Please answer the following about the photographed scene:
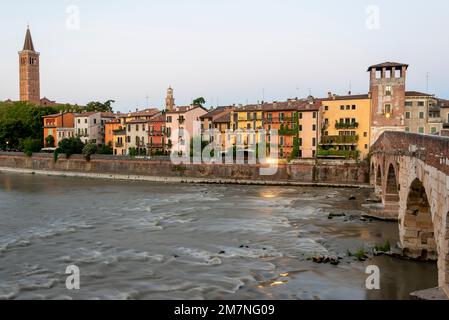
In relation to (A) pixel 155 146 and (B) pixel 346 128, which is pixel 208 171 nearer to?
(A) pixel 155 146

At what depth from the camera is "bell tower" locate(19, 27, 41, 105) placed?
131250 mm

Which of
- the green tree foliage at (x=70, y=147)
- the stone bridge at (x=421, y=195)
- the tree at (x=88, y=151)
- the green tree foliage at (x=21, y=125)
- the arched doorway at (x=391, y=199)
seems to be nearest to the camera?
the stone bridge at (x=421, y=195)

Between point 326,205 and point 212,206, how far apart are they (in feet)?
29.4

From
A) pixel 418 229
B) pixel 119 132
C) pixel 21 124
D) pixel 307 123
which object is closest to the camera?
pixel 418 229

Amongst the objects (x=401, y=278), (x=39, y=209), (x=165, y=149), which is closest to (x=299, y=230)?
(x=401, y=278)

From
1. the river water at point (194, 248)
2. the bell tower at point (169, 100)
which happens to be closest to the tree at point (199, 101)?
the bell tower at point (169, 100)

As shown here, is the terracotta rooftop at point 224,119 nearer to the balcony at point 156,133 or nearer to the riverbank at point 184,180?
the balcony at point 156,133

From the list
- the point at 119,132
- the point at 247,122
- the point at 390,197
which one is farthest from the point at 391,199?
the point at 119,132

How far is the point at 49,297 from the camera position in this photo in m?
16.4

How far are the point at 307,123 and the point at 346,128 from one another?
4786 millimetres

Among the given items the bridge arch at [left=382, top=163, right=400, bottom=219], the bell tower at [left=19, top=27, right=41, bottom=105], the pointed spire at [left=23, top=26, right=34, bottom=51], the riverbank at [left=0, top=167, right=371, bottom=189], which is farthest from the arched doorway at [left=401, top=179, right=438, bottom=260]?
the pointed spire at [left=23, top=26, right=34, bottom=51]

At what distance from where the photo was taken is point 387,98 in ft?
176

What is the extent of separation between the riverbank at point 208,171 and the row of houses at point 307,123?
129 inches

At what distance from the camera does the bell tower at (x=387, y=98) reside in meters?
53.3
